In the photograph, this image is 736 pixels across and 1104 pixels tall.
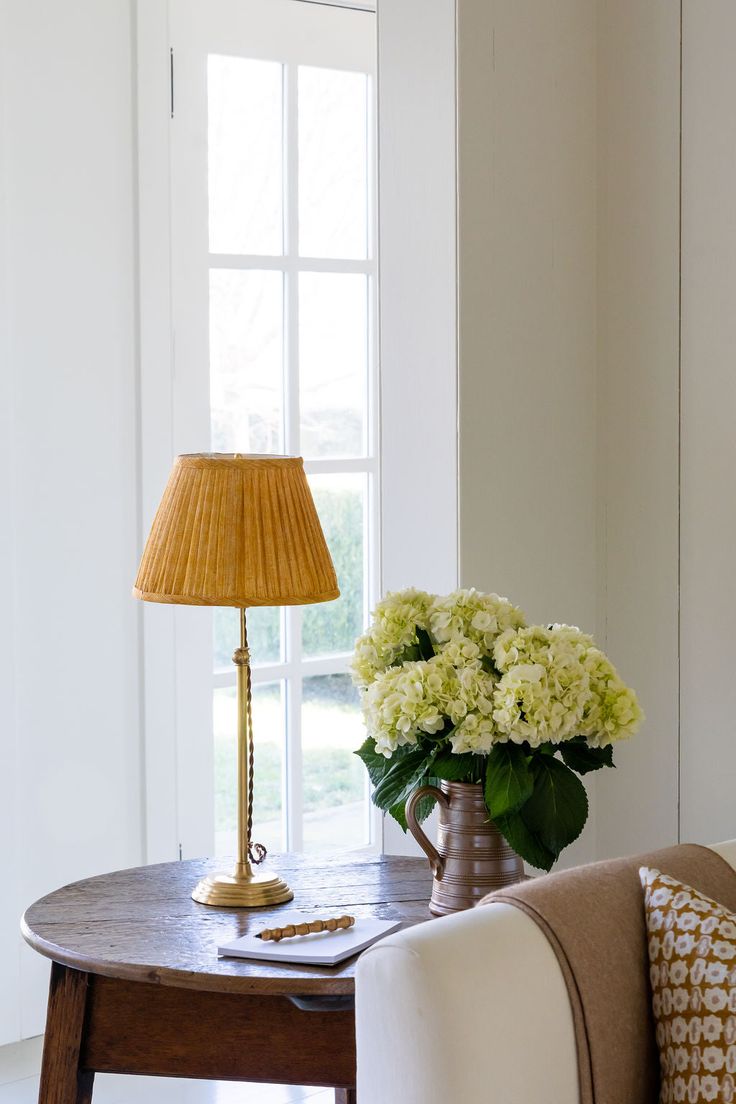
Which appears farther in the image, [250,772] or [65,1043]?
[250,772]


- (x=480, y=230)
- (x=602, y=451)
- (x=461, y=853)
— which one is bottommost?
(x=461, y=853)

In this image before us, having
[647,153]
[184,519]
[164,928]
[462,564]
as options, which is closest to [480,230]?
[647,153]

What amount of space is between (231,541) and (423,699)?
1.01ft

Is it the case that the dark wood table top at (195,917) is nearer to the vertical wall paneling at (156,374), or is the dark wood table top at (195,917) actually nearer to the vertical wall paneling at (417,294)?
the vertical wall paneling at (417,294)

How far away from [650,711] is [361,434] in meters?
1.16

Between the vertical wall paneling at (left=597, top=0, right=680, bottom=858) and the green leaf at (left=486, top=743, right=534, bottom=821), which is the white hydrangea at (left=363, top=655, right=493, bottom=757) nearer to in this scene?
the green leaf at (left=486, top=743, right=534, bottom=821)

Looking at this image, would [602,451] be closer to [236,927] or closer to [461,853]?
[461,853]

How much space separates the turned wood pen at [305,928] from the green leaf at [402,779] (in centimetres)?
15

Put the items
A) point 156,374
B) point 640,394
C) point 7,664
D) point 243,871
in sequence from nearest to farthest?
1. point 243,871
2. point 640,394
3. point 7,664
4. point 156,374

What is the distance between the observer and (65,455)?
8.98 feet

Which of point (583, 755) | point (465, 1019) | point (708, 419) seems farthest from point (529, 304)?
point (465, 1019)

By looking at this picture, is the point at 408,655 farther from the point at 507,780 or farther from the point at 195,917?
the point at 195,917

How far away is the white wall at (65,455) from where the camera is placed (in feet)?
8.75

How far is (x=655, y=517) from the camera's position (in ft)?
7.45
